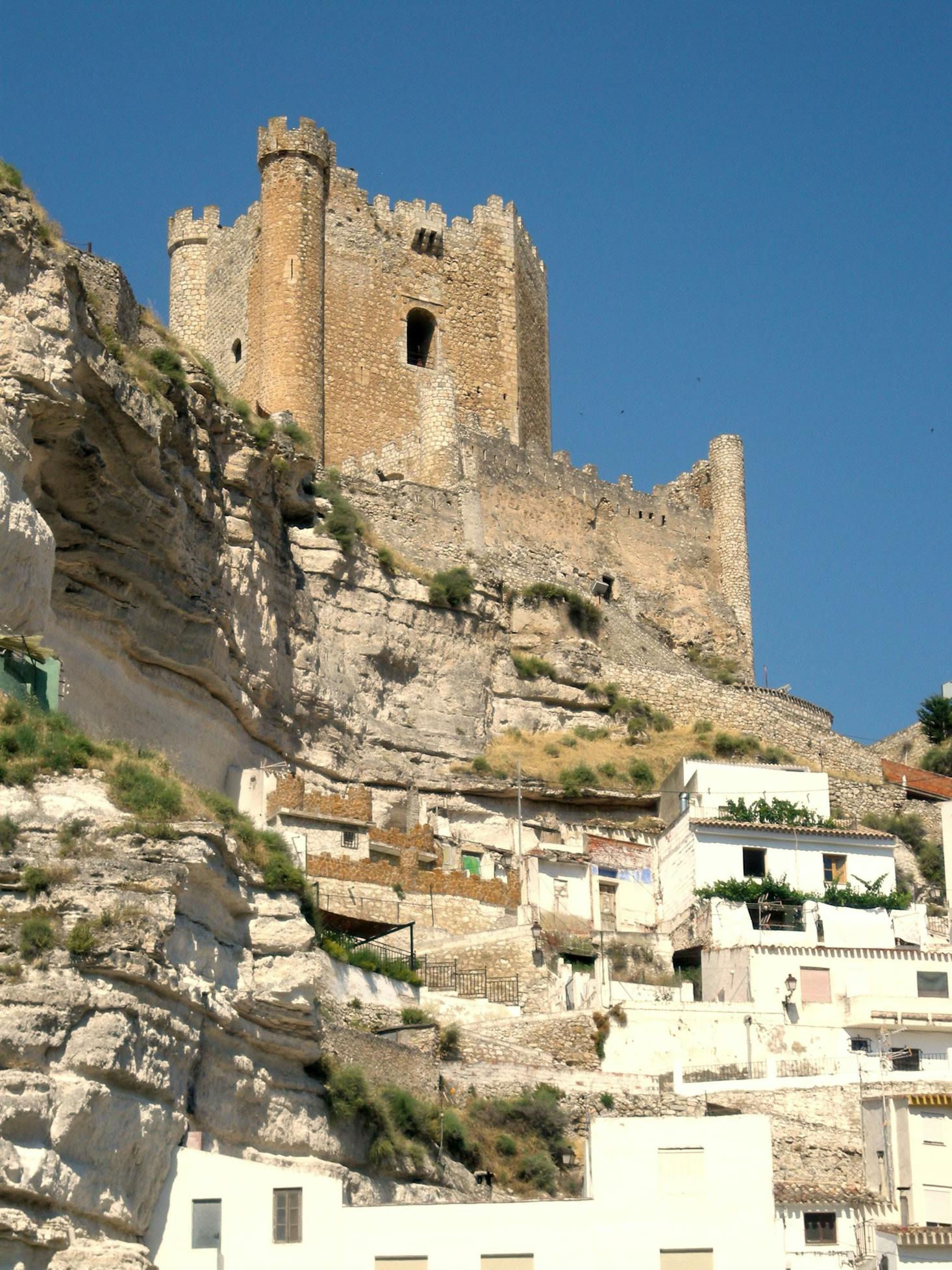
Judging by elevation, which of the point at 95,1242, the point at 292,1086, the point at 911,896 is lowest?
the point at 95,1242

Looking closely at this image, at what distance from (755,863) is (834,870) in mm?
1544

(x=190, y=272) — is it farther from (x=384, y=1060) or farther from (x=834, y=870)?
(x=384, y=1060)

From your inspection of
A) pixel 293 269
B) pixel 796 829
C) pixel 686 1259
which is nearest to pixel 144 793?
pixel 686 1259

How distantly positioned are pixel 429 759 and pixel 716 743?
6.49 m

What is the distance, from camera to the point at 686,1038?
95.8 ft

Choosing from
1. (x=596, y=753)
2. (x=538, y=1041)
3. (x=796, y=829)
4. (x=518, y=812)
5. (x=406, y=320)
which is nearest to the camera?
(x=538, y=1041)

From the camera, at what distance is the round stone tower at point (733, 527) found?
53344 mm

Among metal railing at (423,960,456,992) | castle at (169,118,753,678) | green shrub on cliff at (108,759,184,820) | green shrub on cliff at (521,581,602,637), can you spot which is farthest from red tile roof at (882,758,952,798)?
green shrub on cliff at (108,759,184,820)

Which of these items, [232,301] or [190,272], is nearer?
[232,301]

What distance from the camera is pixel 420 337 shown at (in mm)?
52719

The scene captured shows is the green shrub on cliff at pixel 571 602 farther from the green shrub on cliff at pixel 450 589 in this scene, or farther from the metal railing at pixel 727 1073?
the metal railing at pixel 727 1073

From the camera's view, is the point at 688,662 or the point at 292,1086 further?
the point at 688,662

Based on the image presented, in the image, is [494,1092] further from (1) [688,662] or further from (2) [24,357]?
(1) [688,662]

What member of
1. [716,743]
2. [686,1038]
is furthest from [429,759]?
[686,1038]
